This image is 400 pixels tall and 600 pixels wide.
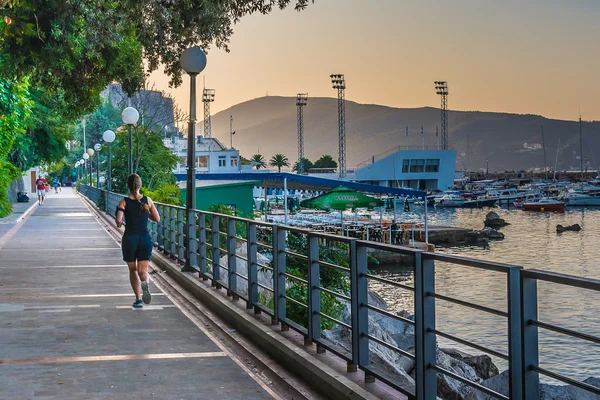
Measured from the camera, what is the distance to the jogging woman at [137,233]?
12.8 metres

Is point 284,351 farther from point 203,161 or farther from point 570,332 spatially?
point 203,161

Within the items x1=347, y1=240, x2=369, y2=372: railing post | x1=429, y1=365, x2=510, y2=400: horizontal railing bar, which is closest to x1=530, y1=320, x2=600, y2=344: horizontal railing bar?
x1=429, y1=365, x2=510, y2=400: horizontal railing bar

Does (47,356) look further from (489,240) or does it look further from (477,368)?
(489,240)

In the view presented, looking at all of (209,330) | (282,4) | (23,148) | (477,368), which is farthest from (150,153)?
(209,330)

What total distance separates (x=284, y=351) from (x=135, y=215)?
4.67 m

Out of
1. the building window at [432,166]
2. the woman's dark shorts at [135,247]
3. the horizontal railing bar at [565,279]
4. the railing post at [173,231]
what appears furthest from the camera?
the building window at [432,166]

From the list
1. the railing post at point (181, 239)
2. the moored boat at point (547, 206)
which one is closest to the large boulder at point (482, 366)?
the railing post at point (181, 239)

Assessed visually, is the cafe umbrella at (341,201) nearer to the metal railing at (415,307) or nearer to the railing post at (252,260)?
the metal railing at (415,307)

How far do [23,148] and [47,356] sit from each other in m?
36.9

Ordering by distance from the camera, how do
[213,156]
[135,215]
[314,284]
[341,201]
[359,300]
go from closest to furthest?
[359,300] → [314,284] → [135,215] → [341,201] → [213,156]

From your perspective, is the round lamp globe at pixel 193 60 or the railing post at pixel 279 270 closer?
the railing post at pixel 279 270

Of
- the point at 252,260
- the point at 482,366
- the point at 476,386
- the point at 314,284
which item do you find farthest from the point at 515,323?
the point at 482,366

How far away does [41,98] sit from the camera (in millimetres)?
43312

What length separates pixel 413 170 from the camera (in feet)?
528
